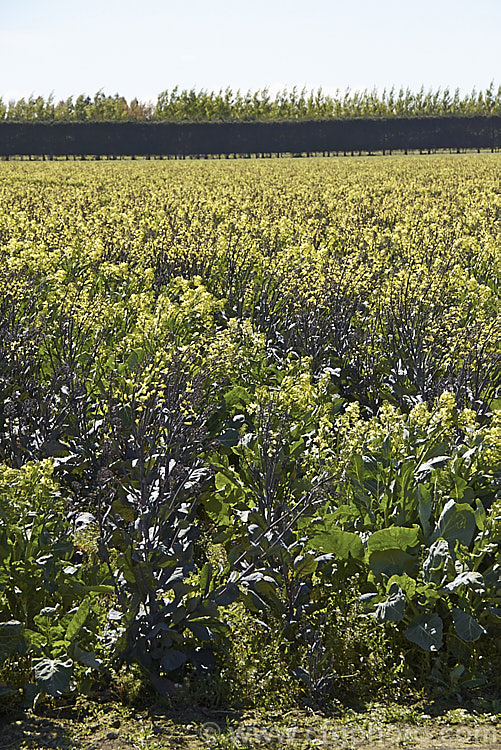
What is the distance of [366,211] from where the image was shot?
15094mm

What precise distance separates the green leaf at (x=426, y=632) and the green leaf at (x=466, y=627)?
0.27 feet

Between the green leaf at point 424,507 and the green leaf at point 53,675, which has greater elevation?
the green leaf at point 424,507

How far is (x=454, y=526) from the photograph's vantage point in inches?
156

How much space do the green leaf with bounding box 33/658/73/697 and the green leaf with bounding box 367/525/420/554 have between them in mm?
1702

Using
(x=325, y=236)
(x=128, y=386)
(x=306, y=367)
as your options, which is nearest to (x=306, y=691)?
(x=128, y=386)

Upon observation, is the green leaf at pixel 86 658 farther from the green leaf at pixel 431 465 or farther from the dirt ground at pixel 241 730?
the green leaf at pixel 431 465

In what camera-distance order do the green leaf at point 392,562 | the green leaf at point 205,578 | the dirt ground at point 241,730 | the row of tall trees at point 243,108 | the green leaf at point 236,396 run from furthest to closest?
the row of tall trees at point 243,108, the green leaf at point 236,396, the green leaf at point 392,562, the green leaf at point 205,578, the dirt ground at point 241,730

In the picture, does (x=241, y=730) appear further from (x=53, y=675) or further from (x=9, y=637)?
(x=9, y=637)

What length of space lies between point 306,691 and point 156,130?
67561 mm

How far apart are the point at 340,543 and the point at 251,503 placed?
0.67 m

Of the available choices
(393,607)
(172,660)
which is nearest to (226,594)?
(172,660)

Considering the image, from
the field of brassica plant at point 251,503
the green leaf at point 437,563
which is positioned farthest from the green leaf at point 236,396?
the green leaf at point 437,563

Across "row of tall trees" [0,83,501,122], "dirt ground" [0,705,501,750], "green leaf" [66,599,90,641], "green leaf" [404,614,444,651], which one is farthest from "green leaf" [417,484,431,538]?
"row of tall trees" [0,83,501,122]

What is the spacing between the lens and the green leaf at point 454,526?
156 inches
